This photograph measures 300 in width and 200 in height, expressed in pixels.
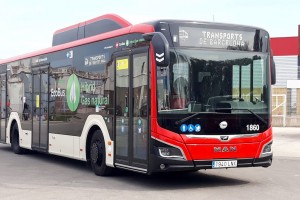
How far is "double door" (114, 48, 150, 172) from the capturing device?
9555 mm

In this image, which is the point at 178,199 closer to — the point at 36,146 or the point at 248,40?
the point at 248,40

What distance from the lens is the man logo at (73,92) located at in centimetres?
1239

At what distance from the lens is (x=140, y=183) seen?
1034 cm

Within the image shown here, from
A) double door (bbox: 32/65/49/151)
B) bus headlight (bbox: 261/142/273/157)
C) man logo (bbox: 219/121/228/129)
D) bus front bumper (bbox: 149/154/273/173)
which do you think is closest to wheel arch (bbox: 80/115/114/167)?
bus front bumper (bbox: 149/154/273/173)

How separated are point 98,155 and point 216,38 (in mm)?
3427

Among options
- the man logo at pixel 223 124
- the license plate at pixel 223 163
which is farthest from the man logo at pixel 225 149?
the man logo at pixel 223 124

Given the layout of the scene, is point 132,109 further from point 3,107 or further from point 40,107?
point 3,107

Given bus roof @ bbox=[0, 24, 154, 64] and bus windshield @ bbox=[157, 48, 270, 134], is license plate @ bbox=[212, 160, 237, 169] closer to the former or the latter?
bus windshield @ bbox=[157, 48, 270, 134]

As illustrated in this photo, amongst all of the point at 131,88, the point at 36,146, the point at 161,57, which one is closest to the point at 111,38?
the point at 131,88

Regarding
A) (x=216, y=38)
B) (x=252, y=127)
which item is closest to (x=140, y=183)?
(x=252, y=127)

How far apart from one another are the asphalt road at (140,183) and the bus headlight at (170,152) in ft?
1.99

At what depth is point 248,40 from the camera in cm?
1007

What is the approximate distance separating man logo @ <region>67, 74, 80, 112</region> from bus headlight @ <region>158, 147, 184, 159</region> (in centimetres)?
366

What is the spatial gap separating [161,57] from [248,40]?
1943 mm
